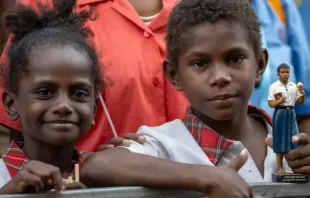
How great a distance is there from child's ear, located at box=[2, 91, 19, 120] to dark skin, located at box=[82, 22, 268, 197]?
1.68 feet

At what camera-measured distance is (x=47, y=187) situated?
277cm

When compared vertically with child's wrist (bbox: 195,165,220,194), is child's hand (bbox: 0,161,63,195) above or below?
above

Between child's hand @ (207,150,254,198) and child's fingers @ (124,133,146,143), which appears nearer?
child's hand @ (207,150,254,198)

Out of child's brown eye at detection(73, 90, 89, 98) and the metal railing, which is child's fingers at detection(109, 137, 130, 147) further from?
the metal railing

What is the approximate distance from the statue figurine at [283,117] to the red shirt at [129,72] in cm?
86

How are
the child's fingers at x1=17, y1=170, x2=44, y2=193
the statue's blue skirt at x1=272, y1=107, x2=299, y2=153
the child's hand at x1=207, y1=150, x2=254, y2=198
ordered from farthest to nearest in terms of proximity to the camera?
the statue's blue skirt at x1=272, y1=107, x2=299, y2=153 → the child's hand at x1=207, y1=150, x2=254, y2=198 → the child's fingers at x1=17, y1=170, x2=44, y2=193

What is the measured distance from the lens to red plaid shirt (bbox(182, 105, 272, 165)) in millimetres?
3314

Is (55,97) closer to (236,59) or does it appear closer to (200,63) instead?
(200,63)

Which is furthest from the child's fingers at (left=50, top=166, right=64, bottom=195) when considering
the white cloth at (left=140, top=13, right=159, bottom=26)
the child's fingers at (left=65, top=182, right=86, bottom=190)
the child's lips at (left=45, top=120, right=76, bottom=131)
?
the white cloth at (left=140, top=13, right=159, bottom=26)

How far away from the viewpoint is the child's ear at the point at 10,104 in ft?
11.3

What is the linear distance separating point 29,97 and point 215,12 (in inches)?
33.3

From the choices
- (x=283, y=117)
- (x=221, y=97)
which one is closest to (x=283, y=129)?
(x=283, y=117)

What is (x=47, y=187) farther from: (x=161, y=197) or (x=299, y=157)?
(x=299, y=157)

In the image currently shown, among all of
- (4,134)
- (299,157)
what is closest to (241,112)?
(299,157)
